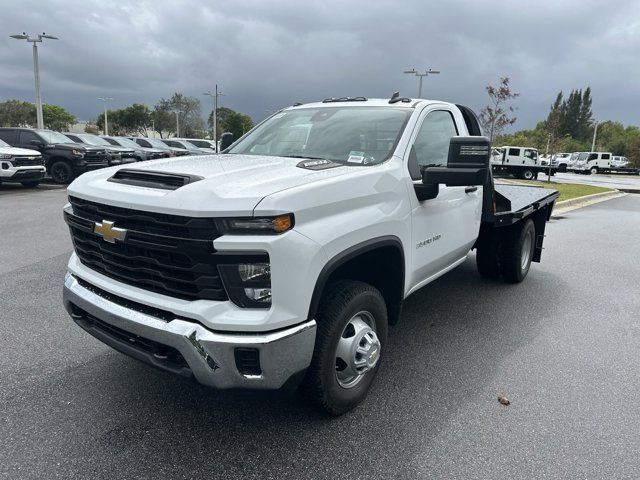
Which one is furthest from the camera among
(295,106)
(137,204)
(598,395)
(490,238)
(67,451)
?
(490,238)

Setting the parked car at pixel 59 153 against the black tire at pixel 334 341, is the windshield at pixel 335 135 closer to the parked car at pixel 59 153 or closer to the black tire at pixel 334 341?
the black tire at pixel 334 341

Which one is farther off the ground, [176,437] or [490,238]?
[490,238]

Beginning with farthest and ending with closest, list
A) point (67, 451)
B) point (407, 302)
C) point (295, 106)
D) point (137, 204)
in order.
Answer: point (407, 302) < point (295, 106) < point (67, 451) < point (137, 204)

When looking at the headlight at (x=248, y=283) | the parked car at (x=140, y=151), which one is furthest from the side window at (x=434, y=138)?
the parked car at (x=140, y=151)

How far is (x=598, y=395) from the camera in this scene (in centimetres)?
327

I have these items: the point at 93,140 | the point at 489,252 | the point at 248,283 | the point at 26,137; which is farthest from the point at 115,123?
the point at 248,283

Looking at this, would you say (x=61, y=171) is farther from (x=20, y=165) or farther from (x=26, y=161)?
(x=20, y=165)

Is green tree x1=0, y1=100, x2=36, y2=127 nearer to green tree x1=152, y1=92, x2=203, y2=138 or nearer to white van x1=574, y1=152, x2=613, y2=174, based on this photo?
green tree x1=152, y1=92, x2=203, y2=138

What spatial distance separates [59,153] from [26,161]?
1.78m

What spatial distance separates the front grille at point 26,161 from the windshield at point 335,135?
11615mm

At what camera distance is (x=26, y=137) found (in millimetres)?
15297

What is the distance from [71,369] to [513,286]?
4735mm

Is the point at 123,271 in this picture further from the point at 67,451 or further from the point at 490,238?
the point at 490,238

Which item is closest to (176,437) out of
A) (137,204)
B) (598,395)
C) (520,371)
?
(137,204)
